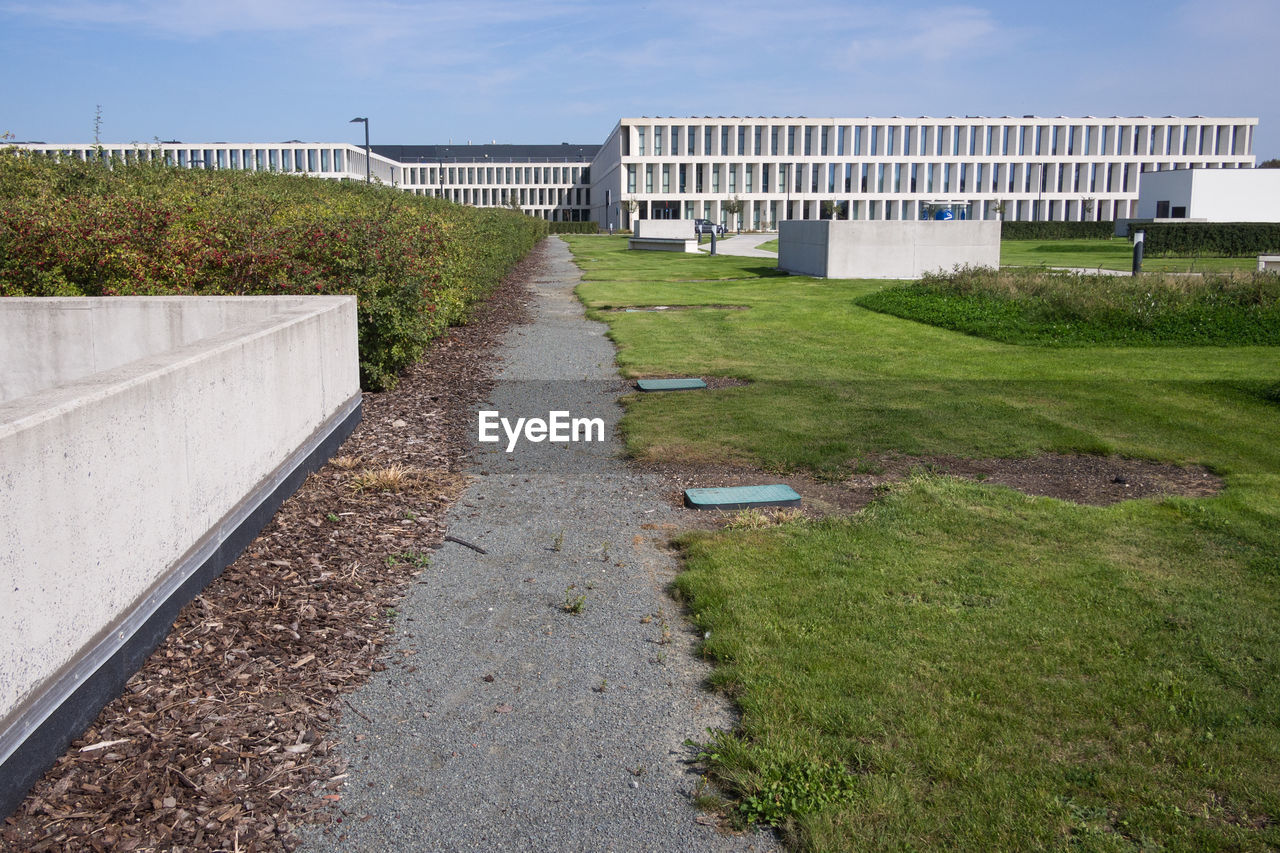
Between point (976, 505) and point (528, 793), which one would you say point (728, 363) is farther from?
point (528, 793)

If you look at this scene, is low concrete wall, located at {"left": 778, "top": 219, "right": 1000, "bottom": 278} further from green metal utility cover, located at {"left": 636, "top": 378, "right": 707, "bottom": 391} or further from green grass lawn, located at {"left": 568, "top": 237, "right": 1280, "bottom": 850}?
green grass lawn, located at {"left": 568, "top": 237, "right": 1280, "bottom": 850}

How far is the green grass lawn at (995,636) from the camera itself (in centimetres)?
345

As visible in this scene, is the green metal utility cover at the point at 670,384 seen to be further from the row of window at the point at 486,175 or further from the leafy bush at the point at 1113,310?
the row of window at the point at 486,175

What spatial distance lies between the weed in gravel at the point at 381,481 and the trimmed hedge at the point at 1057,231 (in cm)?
5939

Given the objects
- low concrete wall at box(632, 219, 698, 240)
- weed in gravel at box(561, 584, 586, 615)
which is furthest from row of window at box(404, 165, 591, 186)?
weed in gravel at box(561, 584, 586, 615)

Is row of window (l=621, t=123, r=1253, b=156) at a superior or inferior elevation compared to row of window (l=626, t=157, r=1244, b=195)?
superior

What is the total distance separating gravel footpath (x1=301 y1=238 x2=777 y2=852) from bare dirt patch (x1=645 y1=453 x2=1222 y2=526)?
0.78 meters

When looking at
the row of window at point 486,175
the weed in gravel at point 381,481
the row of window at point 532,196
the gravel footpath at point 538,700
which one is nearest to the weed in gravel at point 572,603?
the gravel footpath at point 538,700

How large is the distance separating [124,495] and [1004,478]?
6023 mm

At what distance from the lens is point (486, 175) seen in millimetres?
122438

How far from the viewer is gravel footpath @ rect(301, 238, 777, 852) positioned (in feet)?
11.1

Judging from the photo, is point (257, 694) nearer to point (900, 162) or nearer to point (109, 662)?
point (109, 662)

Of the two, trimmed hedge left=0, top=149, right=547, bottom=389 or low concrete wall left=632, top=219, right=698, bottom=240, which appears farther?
low concrete wall left=632, top=219, right=698, bottom=240

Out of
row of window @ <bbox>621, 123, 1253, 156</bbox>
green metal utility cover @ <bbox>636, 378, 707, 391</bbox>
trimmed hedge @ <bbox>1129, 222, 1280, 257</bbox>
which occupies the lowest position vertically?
green metal utility cover @ <bbox>636, 378, 707, 391</bbox>
